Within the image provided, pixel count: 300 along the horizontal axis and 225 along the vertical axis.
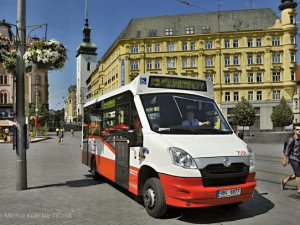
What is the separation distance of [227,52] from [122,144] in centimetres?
5169

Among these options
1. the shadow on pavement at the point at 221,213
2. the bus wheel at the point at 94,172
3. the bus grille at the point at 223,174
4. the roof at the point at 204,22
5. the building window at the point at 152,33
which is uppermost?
the roof at the point at 204,22

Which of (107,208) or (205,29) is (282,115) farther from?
(107,208)

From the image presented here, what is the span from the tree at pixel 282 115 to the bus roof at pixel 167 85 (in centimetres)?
4488

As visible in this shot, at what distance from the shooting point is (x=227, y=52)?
55312 mm

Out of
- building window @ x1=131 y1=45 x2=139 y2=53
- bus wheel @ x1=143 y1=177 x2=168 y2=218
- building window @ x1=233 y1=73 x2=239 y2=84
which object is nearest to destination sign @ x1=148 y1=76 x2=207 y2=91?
bus wheel @ x1=143 y1=177 x2=168 y2=218

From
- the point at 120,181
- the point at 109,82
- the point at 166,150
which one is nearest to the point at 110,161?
the point at 120,181

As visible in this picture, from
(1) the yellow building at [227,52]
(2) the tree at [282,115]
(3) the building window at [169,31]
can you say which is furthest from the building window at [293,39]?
(3) the building window at [169,31]

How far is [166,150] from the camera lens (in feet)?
17.1

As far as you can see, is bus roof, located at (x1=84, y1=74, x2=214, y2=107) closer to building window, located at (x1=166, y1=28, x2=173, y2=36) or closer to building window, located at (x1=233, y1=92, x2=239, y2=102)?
building window, located at (x1=233, y1=92, x2=239, y2=102)

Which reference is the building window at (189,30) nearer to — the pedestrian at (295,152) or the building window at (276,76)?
the building window at (276,76)

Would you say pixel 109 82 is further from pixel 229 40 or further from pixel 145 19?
pixel 229 40

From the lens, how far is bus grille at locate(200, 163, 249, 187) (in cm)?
504

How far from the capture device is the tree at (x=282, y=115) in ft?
156

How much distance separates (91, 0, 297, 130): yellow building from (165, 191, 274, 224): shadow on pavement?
4885 cm
